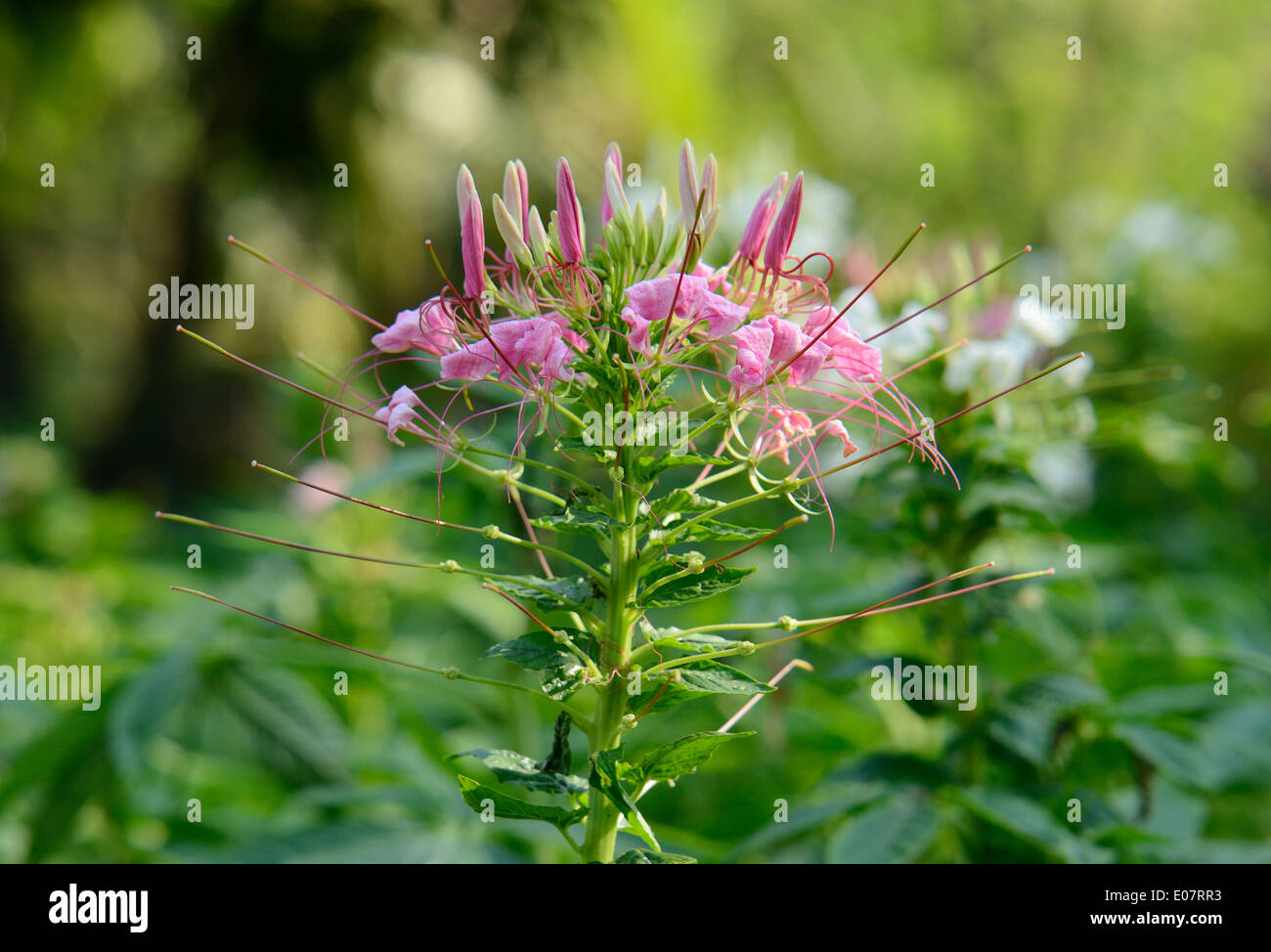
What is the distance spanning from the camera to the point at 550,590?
1.09 m

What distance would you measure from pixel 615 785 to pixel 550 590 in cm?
22

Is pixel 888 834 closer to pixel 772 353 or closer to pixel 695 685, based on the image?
pixel 695 685

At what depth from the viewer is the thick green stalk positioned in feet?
3.63

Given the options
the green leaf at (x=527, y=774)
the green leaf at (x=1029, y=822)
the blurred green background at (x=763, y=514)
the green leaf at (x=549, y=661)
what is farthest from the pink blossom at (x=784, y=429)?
the green leaf at (x=1029, y=822)

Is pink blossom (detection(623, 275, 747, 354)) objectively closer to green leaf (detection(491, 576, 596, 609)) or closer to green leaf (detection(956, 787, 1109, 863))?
green leaf (detection(491, 576, 596, 609))

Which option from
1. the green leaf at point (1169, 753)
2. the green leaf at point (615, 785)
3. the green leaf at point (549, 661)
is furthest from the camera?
the green leaf at point (1169, 753)

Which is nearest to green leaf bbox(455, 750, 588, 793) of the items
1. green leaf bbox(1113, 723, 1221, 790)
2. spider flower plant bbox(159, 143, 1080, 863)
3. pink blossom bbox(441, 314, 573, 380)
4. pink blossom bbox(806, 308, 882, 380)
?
spider flower plant bbox(159, 143, 1080, 863)

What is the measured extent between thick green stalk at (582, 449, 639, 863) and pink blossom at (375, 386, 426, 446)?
0.81ft

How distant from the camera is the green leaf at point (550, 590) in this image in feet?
3.56

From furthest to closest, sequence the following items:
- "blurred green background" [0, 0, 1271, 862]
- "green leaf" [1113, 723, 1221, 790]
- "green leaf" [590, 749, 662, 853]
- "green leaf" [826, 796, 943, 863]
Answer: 1. "blurred green background" [0, 0, 1271, 862]
2. "green leaf" [1113, 723, 1221, 790]
3. "green leaf" [826, 796, 943, 863]
4. "green leaf" [590, 749, 662, 853]

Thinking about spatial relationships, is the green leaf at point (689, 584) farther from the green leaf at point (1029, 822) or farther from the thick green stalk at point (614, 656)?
the green leaf at point (1029, 822)

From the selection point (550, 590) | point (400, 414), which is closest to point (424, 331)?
point (400, 414)

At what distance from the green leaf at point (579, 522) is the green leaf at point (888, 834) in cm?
83
